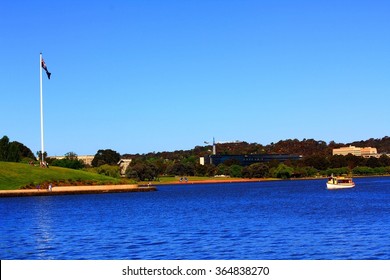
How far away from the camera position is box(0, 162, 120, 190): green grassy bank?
140 m

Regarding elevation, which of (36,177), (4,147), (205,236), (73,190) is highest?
(4,147)

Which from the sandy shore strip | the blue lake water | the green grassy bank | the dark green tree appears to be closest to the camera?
the blue lake water

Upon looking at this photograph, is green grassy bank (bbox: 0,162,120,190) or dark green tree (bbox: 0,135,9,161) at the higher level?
dark green tree (bbox: 0,135,9,161)

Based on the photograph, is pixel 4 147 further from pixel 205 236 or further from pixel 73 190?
pixel 205 236

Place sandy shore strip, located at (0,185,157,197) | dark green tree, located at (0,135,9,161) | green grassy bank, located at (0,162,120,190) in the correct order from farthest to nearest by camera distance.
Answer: dark green tree, located at (0,135,9,161)
green grassy bank, located at (0,162,120,190)
sandy shore strip, located at (0,185,157,197)

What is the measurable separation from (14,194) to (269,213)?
2823 inches

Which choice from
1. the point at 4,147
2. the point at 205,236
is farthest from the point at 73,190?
the point at 205,236

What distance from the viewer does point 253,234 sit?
162 ft

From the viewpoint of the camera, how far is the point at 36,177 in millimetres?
144250

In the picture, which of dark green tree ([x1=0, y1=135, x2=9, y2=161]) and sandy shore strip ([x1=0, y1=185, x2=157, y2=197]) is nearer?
sandy shore strip ([x1=0, y1=185, x2=157, y2=197])

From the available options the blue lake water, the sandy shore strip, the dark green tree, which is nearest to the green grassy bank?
the sandy shore strip

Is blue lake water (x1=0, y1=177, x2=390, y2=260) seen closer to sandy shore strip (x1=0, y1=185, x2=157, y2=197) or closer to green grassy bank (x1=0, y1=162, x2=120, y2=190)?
sandy shore strip (x1=0, y1=185, x2=157, y2=197)
